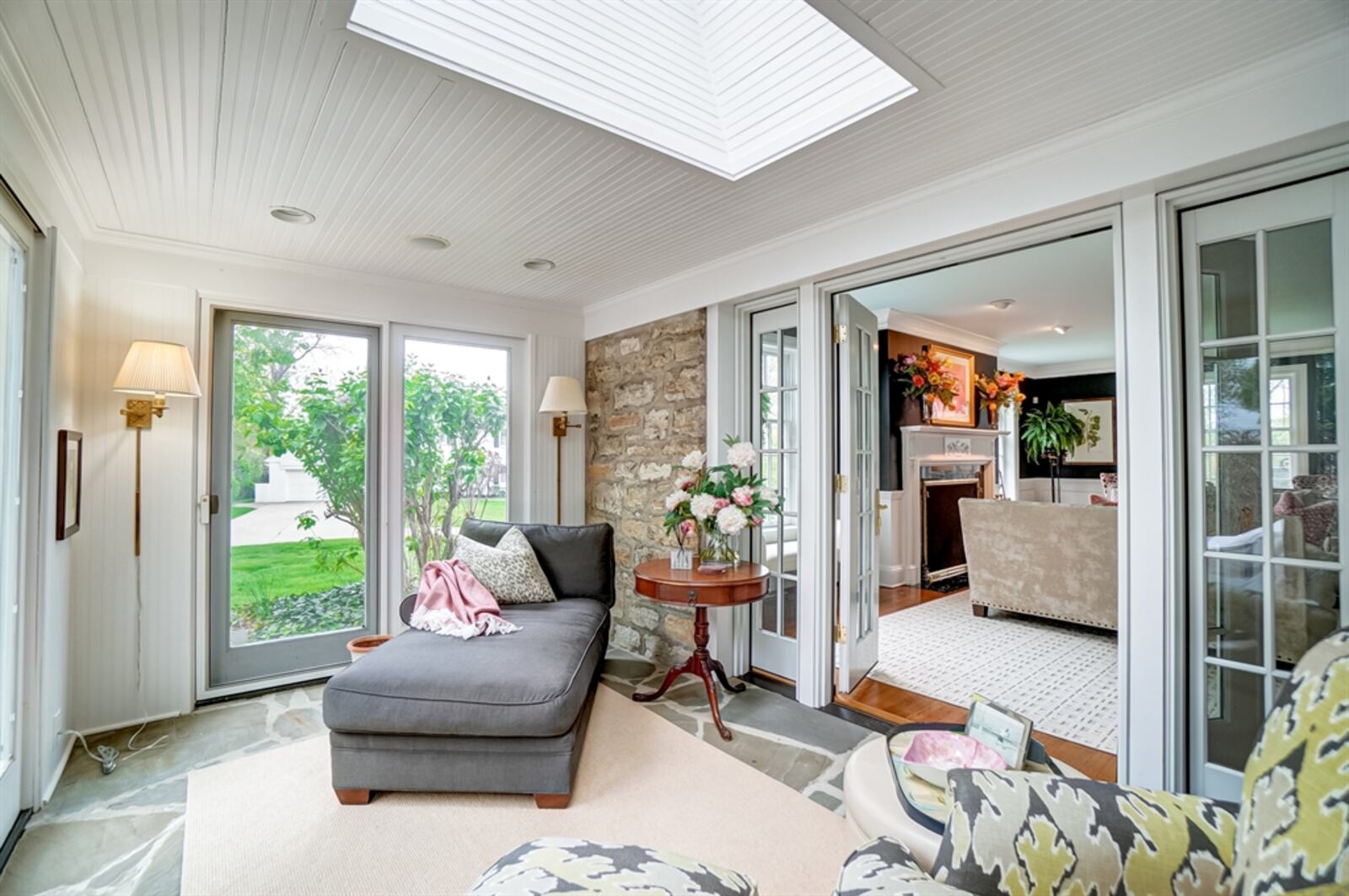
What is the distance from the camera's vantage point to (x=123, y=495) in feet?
8.98

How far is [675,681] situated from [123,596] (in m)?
2.73

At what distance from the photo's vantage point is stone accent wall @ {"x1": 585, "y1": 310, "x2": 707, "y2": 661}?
11.3 ft

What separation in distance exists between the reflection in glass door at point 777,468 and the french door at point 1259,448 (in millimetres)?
1606

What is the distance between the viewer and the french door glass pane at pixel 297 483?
3143mm

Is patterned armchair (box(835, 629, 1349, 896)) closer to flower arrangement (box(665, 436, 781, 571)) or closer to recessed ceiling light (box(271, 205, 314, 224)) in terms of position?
flower arrangement (box(665, 436, 781, 571))

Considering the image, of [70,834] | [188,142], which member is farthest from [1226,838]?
[188,142]

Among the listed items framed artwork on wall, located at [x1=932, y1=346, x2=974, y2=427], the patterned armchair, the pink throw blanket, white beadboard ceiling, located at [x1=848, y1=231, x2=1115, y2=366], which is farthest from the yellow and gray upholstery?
framed artwork on wall, located at [x1=932, y1=346, x2=974, y2=427]

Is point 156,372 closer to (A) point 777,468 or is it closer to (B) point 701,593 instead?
(B) point 701,593

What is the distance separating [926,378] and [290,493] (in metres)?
5.19

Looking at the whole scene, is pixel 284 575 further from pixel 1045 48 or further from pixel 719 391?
pixel 1045 48

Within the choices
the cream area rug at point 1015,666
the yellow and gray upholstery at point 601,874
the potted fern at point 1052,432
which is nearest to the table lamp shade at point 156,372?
the yellow and gray upholstery at point 601,874

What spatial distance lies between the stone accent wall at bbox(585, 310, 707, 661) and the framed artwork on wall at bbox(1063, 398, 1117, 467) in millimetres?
6738

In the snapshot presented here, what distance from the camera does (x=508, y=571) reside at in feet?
9.93

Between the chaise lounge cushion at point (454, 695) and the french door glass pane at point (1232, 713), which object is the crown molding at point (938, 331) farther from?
the chaise lounge cushion at point (454, 695)
